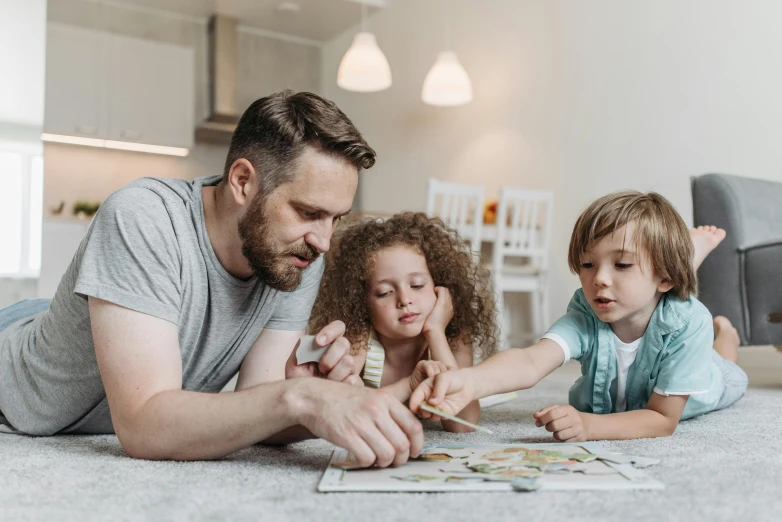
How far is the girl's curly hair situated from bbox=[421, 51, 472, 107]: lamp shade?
2.84m

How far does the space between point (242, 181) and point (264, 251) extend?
13cm

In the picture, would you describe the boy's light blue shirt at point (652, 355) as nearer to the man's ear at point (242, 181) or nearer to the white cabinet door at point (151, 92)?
the man's ear at point (242, 181)

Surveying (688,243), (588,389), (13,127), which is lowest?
(588,389)

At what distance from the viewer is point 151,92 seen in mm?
5809

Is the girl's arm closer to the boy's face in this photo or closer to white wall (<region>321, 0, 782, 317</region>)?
the boy's face

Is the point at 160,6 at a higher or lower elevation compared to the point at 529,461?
higher

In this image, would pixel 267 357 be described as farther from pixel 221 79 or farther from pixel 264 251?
pixel 221 79

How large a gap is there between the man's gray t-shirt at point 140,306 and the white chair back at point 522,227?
2737 mm

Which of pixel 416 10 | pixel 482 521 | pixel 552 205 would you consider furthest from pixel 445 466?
pixel 416 10

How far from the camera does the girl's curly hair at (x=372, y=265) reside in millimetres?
1711

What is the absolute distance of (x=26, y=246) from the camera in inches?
131

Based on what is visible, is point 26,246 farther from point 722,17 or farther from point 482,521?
point 722,17

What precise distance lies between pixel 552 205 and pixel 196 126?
3.16 m

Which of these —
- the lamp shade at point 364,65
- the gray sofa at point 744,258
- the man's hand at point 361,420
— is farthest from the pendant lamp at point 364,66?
the man's hand at point 361,420
